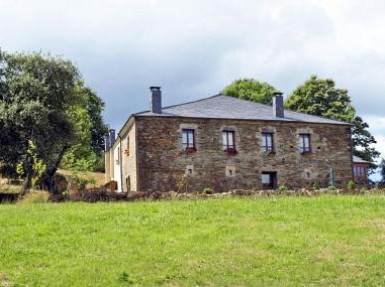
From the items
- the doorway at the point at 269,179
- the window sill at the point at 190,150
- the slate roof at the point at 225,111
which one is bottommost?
the doorway at the point at 269,179

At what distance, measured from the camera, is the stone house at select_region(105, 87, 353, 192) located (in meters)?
32.1

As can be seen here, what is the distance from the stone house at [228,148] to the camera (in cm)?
3212

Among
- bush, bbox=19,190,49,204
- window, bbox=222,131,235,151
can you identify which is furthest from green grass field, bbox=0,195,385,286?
window, bbox=222,131,235,151

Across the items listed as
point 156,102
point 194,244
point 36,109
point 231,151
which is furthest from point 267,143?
point 194,244

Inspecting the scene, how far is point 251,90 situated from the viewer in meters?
55.3

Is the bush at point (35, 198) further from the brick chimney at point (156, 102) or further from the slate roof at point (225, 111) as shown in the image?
the brick chimney at point (156, 102)

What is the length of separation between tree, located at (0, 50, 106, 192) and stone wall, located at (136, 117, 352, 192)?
4260mm

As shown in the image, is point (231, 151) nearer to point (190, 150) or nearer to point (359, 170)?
point (190, 150)

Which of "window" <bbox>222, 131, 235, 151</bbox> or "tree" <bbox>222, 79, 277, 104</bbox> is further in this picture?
"tree" <bbox>222, 79, 277, 104</bbox>

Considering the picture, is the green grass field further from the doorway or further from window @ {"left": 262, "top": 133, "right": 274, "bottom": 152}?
window @ {"left": 262, "top": 133, "right": 274, "bottom": 152}

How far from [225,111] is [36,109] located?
36.0ft

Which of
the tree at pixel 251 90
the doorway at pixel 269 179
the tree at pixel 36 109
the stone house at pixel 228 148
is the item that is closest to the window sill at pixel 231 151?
the stone house at pixel 228 148

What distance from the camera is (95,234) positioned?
14945mm

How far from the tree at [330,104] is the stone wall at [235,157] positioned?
15922 millimetres
